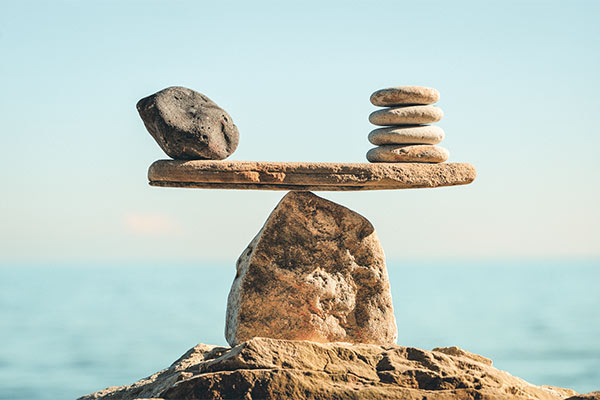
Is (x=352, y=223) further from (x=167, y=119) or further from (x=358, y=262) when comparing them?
(x=167, y=119)

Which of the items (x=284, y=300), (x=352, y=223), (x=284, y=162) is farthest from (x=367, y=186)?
(x=284, y=300)

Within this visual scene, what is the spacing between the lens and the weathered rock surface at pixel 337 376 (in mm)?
6016

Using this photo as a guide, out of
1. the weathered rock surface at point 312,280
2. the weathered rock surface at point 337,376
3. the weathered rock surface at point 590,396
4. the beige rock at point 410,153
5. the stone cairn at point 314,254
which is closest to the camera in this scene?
the weathered rock surface at point 337,376

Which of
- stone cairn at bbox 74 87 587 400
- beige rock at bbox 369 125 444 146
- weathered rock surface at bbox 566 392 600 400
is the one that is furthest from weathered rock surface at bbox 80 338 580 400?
beige rock at bbox 369 125 444 146

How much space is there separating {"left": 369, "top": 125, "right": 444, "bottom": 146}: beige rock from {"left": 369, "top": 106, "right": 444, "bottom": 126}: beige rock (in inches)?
2.5

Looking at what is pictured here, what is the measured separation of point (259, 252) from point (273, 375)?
1.69 meters

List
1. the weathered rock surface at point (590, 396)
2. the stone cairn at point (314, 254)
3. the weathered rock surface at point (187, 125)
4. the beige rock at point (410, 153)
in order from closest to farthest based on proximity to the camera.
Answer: the weathered rock surface at point (590, 396)
the stone cairn at point (314, 254)
the weathered rock surface at point (187, 125)
the beige rock at point (410, 153)

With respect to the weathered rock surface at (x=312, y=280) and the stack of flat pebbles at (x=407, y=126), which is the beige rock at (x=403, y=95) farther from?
the weathered rock surface at (x=312, y=280)

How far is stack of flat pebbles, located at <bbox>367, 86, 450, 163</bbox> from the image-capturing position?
7.70 meters

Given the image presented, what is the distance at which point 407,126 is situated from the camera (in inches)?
309

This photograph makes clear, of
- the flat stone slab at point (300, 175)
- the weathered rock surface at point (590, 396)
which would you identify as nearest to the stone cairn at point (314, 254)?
the flat stone slab at point (300, 175)

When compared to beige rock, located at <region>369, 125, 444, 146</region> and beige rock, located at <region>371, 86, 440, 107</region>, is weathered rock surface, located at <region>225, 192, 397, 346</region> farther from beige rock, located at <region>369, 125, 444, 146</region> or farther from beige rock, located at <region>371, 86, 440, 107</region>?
beige rock, located at <region>371, 86, 440, 107</region>

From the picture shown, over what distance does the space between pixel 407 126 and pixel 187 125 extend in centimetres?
222

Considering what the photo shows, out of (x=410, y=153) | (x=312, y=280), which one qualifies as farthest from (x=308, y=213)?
(x=410, y=153)
